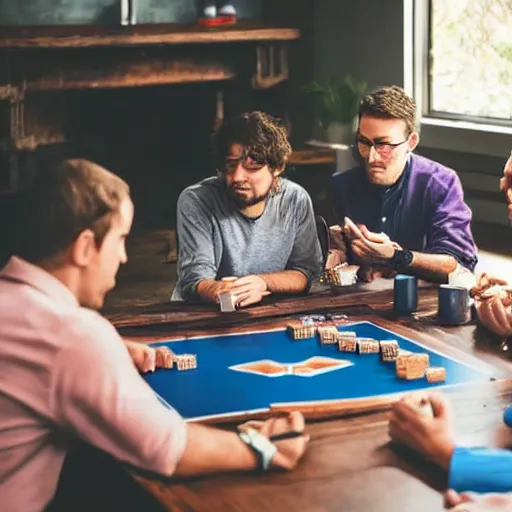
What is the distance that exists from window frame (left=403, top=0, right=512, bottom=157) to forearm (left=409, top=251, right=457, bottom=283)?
8.37 ft

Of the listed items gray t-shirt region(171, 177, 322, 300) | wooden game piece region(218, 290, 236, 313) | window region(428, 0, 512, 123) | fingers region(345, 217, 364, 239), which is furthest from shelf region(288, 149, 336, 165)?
wooden game piece region(218, 290, 236, 313)

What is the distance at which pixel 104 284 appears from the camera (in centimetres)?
188

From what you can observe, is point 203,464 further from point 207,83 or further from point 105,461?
point 207,83

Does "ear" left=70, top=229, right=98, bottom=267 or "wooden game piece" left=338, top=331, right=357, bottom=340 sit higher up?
"ear" left=70, top=229, right=98, bottom=267

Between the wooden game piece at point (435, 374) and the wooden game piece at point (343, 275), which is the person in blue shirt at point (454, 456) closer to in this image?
the wooden game piece at point (435, 374)

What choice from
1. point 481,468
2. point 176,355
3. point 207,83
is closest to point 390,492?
point 481,468

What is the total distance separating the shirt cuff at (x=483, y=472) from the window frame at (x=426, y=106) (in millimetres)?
4214

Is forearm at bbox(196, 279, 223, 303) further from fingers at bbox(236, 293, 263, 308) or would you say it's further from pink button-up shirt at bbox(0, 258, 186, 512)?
pink button-up shirt at bbox(0, 258, 186, 512)

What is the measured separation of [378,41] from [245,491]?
497cm

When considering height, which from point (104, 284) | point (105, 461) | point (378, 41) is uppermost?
point (378, 41)

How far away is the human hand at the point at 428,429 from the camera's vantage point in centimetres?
190

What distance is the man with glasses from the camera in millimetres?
3506

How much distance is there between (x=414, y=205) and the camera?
3.87 metres

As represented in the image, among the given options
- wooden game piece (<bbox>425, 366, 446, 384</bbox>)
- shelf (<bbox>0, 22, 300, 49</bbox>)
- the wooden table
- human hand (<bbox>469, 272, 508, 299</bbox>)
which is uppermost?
shelf (<bbox>0, 22, 300, 49</bbox>)
